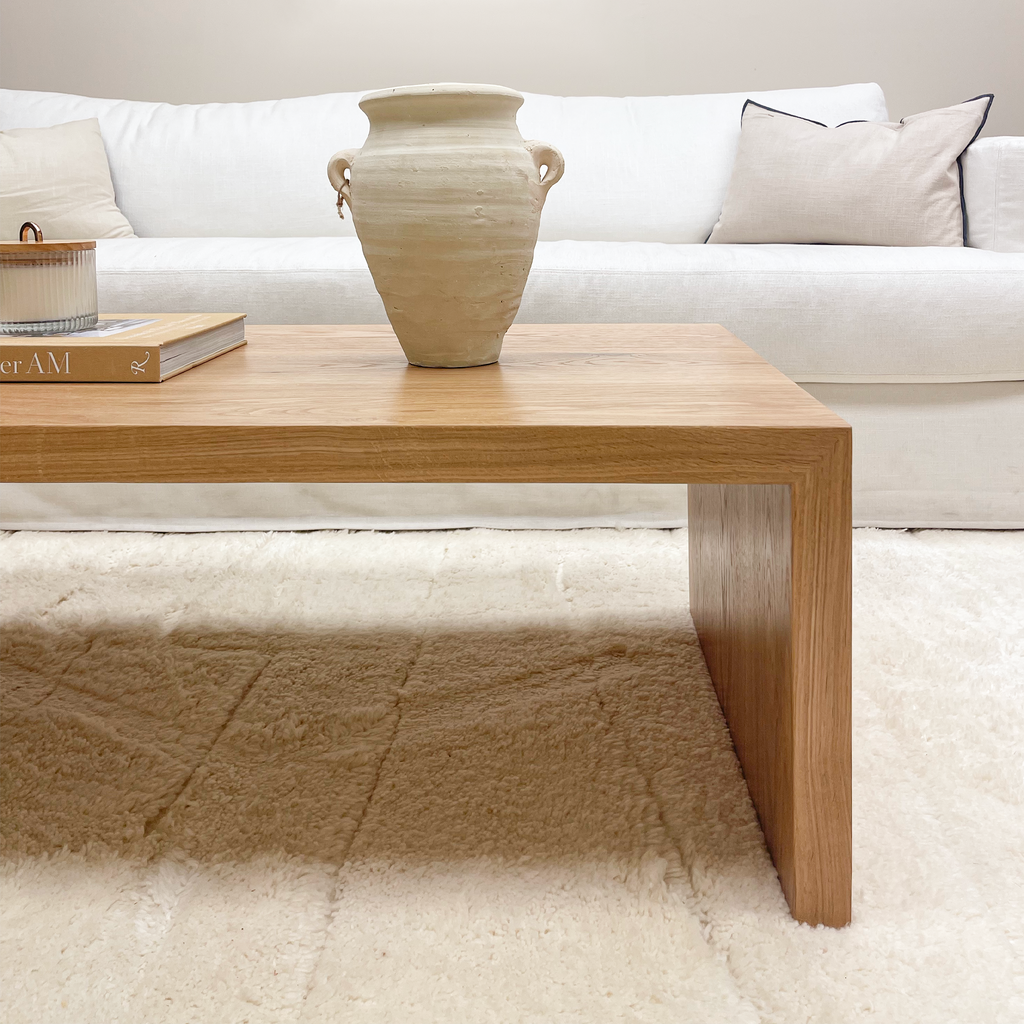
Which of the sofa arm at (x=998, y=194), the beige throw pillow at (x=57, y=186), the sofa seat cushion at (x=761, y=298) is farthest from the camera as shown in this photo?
the beige throw pillow at (x=57, y=186)

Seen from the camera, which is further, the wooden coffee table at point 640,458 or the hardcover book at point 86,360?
the hardcover book at point 86,360

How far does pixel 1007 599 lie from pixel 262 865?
1060 millimetres

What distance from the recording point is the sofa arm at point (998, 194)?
1.91m

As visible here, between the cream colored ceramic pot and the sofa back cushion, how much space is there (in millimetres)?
1362

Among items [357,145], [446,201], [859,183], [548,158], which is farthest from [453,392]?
[357,145]

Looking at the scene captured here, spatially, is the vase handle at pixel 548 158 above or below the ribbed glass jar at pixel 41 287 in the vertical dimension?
above

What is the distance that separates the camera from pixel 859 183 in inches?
78.9

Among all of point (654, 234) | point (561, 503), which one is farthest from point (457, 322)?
point (654, 234)

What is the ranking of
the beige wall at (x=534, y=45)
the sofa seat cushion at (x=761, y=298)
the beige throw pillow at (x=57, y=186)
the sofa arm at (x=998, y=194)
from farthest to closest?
the beige wall at (x=534, y=45) < the beige throw pillow at (x=57, y=186) < the sofa arm at (x=998, y=194) < the sofa seat cushion at (x=761, y=298)

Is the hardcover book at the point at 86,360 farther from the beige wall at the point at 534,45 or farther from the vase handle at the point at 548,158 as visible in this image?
the beige wall at the point at 534,45

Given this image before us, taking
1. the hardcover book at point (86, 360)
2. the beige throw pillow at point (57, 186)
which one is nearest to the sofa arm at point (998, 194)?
the hardcover book at point (86, 360)

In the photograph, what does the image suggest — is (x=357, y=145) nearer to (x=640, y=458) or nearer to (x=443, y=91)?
(x=443, y=91)

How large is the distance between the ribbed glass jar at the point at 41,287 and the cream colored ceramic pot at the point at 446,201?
0.29m

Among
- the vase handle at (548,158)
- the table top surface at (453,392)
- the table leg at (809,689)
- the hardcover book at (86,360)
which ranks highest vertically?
the vase handle at (548,158)
